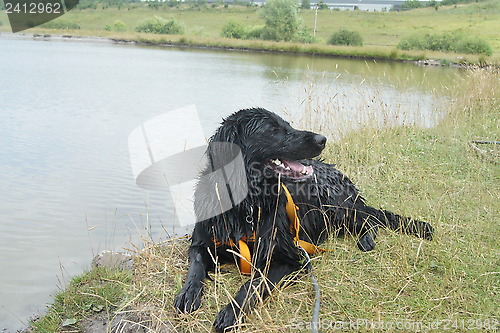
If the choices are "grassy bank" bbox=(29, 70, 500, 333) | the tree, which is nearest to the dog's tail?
"grassy bank" bbox=(29, 70, 500, 333)

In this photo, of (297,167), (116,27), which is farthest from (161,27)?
(297,167)

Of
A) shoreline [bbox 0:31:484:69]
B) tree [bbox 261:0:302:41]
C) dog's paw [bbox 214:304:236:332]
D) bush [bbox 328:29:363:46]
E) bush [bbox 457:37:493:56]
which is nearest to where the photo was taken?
dog's paw [bbox 214:304:236:332]

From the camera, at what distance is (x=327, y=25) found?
2613 inches

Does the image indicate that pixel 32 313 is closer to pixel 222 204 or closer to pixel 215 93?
pixel 222 204

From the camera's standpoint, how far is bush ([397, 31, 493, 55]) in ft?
133

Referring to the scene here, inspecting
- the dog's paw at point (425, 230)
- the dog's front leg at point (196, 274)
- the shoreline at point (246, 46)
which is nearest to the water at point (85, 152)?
the dog's front leg at point (196, 274)

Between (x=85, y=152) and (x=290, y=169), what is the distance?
228 inches

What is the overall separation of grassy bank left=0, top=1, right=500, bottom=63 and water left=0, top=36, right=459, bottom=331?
25647 mm

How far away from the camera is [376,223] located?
3.96 metres

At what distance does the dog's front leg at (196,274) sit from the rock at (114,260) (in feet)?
3.17

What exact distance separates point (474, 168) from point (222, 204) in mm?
3904

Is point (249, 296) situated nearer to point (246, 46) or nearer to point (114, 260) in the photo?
point (114, 260)

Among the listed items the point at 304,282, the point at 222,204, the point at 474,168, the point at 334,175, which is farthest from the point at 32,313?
the point at 474,168

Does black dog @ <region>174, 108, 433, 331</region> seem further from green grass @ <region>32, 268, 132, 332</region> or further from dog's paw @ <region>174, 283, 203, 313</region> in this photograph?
green grass @ <region>32, 268, 132, 332</region>
